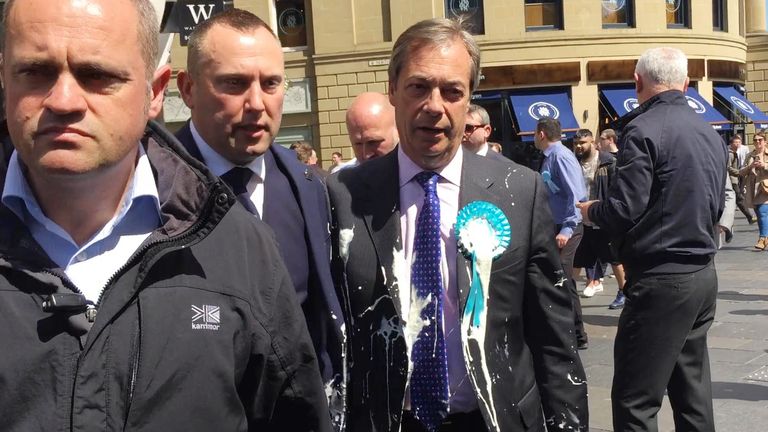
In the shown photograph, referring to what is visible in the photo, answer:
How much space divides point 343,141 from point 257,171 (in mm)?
21542

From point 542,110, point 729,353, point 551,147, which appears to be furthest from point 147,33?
point 542,110

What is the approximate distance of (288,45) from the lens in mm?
25047

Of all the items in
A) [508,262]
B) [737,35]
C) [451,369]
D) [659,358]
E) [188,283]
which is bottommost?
[659,358]

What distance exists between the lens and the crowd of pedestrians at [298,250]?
1.54 metres

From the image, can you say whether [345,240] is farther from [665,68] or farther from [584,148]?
[584,148]

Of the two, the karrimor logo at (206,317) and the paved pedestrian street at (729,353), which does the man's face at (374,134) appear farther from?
the paved pedestrian street at (729,353)

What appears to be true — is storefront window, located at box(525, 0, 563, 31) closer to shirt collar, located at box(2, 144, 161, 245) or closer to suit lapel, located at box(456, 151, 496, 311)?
suit lapel, located at box(456, 151, 496, 311)

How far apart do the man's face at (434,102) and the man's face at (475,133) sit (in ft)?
13.4

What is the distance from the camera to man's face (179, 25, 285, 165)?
271 cm

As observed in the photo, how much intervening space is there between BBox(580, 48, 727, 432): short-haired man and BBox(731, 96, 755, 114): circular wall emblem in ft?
80.3

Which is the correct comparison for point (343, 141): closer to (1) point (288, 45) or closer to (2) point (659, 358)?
(1) point (288, 45)

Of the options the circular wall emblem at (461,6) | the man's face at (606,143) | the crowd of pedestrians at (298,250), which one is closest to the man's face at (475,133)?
the crowd of pedestrians at (298,250)

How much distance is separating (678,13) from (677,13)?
0.04 metres

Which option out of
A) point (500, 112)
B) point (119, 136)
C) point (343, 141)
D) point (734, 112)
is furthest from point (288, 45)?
point (119, 136)
